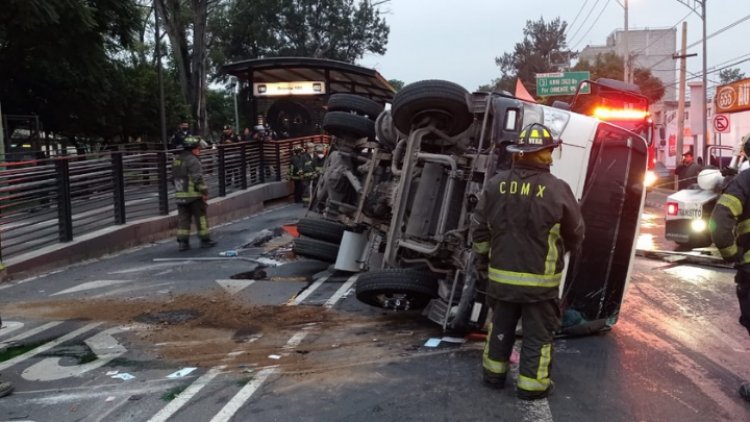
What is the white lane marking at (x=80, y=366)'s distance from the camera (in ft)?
15.4

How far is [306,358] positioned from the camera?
4.96m

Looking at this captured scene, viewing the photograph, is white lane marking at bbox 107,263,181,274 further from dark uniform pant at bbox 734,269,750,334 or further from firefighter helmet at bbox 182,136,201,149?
dark uniform pant at bbox 734,269,750,334

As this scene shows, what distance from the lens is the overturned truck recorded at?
5.05 meters

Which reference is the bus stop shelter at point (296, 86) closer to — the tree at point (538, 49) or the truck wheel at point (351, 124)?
the truck wheel at point (351, 124)

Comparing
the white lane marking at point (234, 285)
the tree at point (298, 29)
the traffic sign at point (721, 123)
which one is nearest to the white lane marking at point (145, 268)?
the white lane marking at point (234, 285)

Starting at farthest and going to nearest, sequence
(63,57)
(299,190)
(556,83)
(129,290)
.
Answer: (556,83) < (299,190) < (63,57) < (129,290)

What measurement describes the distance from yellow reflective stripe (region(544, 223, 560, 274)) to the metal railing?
6726mm

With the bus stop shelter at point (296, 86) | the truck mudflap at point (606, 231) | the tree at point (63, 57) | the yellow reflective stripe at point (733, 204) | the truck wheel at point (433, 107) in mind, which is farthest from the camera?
the bus stop shelter at point (296, 86)

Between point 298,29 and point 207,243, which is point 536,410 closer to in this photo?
point 207,243

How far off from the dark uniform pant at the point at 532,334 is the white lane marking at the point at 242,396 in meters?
1.59

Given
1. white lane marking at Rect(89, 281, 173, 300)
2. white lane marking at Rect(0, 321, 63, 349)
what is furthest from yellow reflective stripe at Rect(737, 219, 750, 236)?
white lane marking at Rect(89, 281, 173, 300)

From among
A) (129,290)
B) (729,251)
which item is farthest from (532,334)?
(129,290)

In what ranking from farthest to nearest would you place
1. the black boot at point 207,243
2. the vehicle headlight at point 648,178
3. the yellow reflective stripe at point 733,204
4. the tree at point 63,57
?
the tree at point 63,57, the black boot at point 207,243, the vehicle headlight at point 648,178, the yellow reflective stripe at point 733,204

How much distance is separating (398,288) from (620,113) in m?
4.11
